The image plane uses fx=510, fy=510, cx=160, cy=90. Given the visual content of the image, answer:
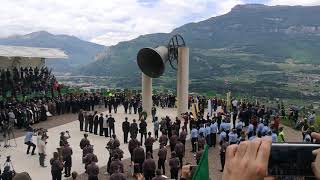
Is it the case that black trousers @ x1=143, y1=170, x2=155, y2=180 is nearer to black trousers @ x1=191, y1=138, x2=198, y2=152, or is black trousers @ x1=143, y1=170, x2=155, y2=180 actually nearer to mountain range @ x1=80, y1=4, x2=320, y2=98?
black trousers @ x1=191, y1=138, x2=198, y2=152

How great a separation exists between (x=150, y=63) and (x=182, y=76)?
78.0 inches

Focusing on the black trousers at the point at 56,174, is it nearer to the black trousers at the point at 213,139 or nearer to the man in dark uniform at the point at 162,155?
the man in dark uniform at the point at 162,155

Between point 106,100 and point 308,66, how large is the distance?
428ft

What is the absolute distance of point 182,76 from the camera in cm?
2914

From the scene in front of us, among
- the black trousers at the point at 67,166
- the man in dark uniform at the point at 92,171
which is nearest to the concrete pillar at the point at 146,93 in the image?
the black trousers at the point at 67,166

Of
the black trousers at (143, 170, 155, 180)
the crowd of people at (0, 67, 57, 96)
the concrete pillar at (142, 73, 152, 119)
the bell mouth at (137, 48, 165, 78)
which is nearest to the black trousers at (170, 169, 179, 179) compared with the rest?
the black trousers at (143, 170, 155, 180)

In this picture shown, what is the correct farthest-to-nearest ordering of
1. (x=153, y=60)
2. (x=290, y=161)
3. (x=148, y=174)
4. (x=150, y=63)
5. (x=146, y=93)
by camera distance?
(x=146, y=93) < (x=150, y=63) < (x=153, y=60) < (x=148, y=174) < (x=290, y=161)

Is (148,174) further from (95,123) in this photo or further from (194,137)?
(95,123)

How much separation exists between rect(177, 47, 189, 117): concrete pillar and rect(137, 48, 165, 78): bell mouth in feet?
4.20

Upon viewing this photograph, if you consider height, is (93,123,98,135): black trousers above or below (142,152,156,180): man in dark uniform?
below

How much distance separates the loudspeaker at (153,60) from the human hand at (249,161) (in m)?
25.3

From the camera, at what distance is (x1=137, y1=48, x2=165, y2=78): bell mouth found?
27.9 meters

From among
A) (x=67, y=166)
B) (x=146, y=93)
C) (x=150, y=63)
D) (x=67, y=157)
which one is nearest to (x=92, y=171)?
(x=67, y=157)

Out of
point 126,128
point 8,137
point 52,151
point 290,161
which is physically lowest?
point 52,151
